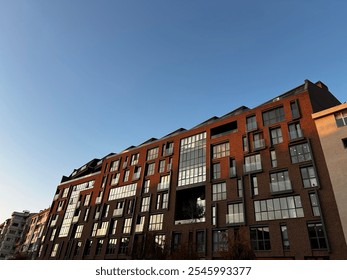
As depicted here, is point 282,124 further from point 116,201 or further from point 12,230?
point 12,230

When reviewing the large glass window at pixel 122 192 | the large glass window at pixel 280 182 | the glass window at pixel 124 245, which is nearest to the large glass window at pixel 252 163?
the large glass window at pixel 280 182

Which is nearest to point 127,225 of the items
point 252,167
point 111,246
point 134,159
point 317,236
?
point 111,246

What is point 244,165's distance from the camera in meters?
32.5

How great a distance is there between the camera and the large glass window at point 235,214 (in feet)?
96.7

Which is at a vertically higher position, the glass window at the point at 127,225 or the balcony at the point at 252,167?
the balcony at the point at 252,167

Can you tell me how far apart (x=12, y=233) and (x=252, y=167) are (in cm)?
9194

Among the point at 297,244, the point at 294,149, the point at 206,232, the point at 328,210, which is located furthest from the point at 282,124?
the point at 206,232

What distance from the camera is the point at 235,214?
3012 centimetres

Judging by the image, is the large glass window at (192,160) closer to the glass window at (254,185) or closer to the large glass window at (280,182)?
the glass window at (254,185)

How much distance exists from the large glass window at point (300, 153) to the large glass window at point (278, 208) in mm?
4405

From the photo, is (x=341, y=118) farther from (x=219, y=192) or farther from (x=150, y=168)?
(x=150, y=168)

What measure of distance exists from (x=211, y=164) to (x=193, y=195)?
19.2 ft

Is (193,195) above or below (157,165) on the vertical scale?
below

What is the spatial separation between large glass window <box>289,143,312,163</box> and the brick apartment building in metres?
0.12
